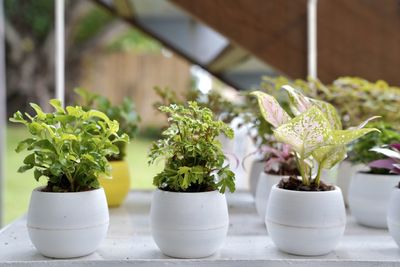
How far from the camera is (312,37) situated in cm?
179

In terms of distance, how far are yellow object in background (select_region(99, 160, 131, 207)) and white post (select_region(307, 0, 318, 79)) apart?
31.1 inches

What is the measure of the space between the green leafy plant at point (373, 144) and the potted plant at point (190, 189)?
422 millimetres

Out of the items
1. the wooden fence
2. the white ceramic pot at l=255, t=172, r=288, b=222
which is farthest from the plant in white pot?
the wooden fence

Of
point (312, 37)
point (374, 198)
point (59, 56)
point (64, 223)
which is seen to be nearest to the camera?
point (64, 223)

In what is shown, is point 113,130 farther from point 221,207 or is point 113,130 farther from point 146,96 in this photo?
point 146,96

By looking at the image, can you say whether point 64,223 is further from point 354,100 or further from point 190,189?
point 354,100

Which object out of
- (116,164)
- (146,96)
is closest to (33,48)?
(146,96)

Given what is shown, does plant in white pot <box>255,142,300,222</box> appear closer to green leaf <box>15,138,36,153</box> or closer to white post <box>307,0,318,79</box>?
green leaf <box>15,138,36,153</box>

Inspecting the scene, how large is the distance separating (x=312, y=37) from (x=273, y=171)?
2.78 feet

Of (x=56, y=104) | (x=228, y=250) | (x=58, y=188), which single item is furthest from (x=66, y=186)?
(x=228, y=250)

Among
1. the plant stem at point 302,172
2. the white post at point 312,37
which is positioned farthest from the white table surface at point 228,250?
the white post at point 312,37

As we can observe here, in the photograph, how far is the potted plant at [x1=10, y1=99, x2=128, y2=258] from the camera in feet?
2.55

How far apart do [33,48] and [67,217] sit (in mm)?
6165

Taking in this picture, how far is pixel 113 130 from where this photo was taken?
0.82 metres
